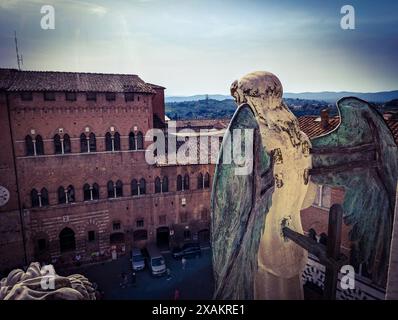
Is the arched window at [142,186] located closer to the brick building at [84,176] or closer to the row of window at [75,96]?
the brick building at [84,176]

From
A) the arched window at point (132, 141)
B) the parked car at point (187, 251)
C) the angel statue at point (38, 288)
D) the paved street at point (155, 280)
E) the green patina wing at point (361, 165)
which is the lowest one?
the paved street at point (155, 280)

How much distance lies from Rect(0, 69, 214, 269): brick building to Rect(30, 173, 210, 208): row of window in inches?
2.2

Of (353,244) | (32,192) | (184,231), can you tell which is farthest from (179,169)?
(353,244)

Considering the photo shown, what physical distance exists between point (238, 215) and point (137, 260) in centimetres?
1685

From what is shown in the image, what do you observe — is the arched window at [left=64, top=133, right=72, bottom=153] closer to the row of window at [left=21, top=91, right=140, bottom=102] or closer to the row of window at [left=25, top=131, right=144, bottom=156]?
the row of window at [left=25, top=131, right=144, bottom=156]

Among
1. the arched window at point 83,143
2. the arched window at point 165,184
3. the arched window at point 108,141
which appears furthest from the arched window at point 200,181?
the arched window at point 83,143

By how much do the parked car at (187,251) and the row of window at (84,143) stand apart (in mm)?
Result: 6851

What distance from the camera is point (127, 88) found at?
18469 millimetres

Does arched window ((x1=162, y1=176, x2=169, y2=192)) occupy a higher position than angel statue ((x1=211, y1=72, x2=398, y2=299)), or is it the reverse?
angel statue ((x1=211, y1=72, x2=398, y2=299))

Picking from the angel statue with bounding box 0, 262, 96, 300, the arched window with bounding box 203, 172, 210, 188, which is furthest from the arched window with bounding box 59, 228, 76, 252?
the angel statue with bounding box 0, 262, 96, 300

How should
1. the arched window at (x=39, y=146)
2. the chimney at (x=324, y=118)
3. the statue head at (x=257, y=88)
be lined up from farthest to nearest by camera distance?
the arched window at (x=39, y=146) → the chimney at (x=324, y=118) → the statue head at (x=257, y=88)

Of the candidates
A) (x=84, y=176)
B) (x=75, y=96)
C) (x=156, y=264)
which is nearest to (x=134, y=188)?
(x=84, y=176)

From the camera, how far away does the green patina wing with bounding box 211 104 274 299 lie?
2404 mm

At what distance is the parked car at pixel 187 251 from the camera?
18922 millimetres
